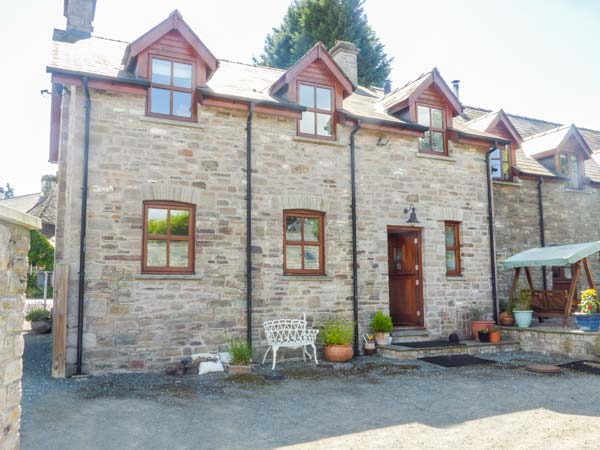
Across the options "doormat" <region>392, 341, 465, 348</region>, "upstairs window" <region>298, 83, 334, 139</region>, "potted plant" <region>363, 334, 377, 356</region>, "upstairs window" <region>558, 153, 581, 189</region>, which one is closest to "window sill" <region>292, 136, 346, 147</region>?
"upstairs window" <region>298, 83, 334, 139</region>

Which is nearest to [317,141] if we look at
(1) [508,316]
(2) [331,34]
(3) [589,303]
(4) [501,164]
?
(1) [508,316]

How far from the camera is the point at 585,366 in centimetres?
1027

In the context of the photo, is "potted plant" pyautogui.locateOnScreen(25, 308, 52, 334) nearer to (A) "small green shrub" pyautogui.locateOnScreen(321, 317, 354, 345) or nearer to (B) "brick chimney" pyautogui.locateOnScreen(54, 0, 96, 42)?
(B) "brick chimney" pyautogui.locateOnScreen(54, 0, 96, 42)

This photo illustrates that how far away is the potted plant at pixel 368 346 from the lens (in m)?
11.6

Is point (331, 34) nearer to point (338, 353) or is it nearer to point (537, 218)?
point (537, 218)

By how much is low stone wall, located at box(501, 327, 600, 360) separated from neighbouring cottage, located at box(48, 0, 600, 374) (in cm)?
116

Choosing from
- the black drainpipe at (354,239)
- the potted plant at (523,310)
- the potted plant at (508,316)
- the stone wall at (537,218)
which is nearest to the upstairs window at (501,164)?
the stone wall at (537,218)

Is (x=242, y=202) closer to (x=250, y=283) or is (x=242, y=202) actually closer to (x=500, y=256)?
(x=250, y=283)

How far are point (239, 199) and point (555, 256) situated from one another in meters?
7.97

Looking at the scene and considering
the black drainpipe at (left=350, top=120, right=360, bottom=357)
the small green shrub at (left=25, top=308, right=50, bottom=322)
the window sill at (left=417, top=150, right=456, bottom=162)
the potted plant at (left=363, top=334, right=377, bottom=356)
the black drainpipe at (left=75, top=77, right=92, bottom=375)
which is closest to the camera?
the black drainpipe at (left=75, top=77, right=92, bottom=375)

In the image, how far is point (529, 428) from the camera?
20.1 feet

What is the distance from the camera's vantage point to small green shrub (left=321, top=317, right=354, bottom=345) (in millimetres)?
10953

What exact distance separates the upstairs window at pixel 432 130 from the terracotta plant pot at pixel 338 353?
A: 5.71 metres

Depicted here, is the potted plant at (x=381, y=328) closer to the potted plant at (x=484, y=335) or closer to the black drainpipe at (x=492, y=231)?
the potted plant at (x=484, y=335)
